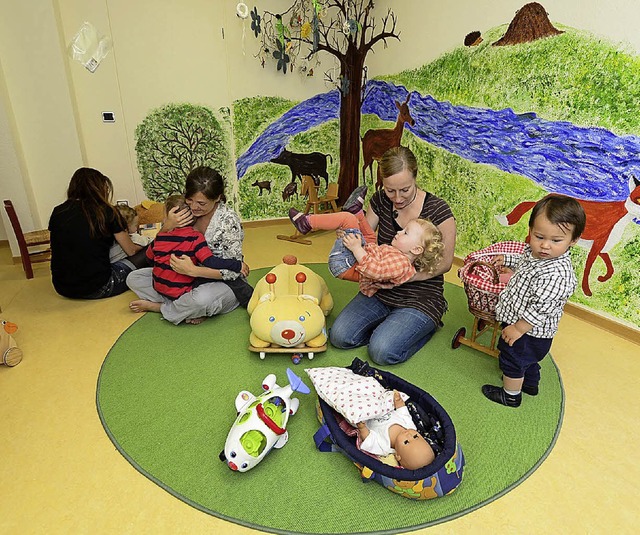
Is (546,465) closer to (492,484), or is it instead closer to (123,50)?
(492,484)

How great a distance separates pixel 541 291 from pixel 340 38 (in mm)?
3720

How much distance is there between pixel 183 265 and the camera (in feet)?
8.43

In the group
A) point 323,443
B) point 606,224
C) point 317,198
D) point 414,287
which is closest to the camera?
point 323,443

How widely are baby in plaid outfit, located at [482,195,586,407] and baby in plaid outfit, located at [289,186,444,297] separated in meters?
0.41

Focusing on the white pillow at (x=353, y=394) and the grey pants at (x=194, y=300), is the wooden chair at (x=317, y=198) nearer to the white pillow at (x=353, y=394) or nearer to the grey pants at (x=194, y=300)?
the grey pants at (x=194, y=300)

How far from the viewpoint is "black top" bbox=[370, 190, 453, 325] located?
7.68 ft

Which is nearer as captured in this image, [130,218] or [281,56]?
[130,218]

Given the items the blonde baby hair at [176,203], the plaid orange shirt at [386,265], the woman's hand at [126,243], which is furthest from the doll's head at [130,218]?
the plaid orange shirt at [386,265]

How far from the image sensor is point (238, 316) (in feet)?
9.20

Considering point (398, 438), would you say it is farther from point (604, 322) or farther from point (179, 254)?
point (604, 322)

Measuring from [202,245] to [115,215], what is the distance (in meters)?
0.71

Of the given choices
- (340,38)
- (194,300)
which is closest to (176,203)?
(194,300)

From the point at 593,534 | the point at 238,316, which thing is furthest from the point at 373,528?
the point at 238,316

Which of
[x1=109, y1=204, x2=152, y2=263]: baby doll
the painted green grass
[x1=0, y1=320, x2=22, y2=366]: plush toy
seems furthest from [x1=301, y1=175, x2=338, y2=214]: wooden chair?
[x1=0, y1=320, x2=22, y2=366]: plush toy
